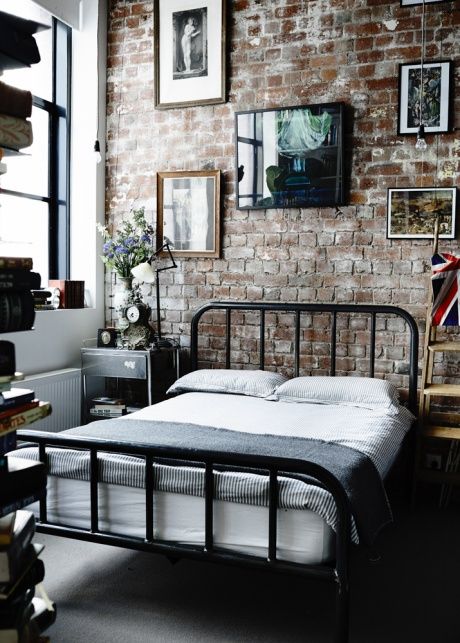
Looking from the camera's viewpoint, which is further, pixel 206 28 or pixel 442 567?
pixel 206 28

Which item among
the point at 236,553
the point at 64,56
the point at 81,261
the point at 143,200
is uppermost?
the point at 64,56

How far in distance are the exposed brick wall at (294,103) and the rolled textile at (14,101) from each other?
2679 millimetres

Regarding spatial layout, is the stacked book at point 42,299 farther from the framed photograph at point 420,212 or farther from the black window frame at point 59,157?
the framed photograph at point 420,212

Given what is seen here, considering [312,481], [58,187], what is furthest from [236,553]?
[58,187]

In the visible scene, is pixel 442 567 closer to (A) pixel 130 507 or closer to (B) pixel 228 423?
(B) pixel 228 423

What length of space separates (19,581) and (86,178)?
3538 mm

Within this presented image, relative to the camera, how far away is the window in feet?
14.6

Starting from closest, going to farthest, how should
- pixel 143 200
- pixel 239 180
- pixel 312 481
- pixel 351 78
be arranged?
1. pixel 312 481
2. pixel 351 78
3. pixel 239 180
4. pixel 143 200

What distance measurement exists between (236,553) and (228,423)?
3.08 feet

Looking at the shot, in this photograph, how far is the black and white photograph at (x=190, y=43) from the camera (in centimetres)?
441

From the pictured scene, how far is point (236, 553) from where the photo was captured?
2271mm

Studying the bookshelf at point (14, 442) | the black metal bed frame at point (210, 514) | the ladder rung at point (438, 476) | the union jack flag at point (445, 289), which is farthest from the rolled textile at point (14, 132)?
the ladder rung at point (438, 476)

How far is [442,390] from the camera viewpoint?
3607 millimetres

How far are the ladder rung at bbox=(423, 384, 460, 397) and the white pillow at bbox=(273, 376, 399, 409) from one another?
0.17 meters
